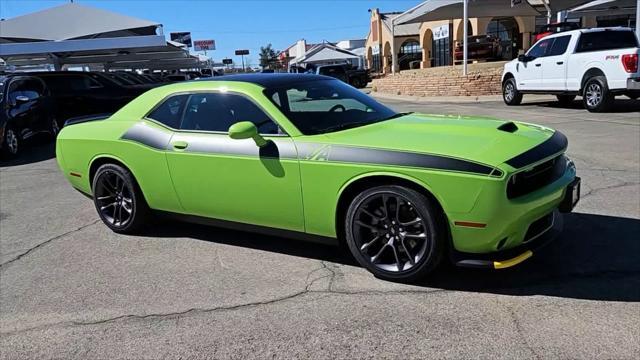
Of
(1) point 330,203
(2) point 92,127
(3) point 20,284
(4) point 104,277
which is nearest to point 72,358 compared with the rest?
(4) point 104,277

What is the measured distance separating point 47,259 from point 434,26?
4307 cm

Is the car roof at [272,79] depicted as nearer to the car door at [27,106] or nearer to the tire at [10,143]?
the tire at [10,143]

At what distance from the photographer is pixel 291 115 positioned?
4238 millimetres

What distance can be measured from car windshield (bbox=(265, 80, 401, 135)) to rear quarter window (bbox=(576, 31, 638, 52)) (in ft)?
34.0

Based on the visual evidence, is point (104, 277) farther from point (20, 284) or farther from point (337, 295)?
point (337, 295)

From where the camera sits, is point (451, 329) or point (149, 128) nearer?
point (451, 329)

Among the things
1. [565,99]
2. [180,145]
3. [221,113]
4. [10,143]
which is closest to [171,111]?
[180,145]

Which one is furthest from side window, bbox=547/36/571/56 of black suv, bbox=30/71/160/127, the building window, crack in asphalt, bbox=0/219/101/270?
the building window

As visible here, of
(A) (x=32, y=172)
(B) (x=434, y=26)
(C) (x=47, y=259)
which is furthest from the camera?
(B) (x=434, y=26)

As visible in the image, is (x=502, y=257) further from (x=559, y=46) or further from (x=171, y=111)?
(x=559, y=46)

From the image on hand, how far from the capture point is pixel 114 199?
17.3 feet

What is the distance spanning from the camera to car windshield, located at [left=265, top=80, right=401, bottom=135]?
426 centimetres

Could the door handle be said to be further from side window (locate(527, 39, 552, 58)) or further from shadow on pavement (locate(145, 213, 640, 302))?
side window (locate(527, 39, 552, 58))

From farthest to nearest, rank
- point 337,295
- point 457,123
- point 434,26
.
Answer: point 434,26 → point 457,123 → point 337,295
